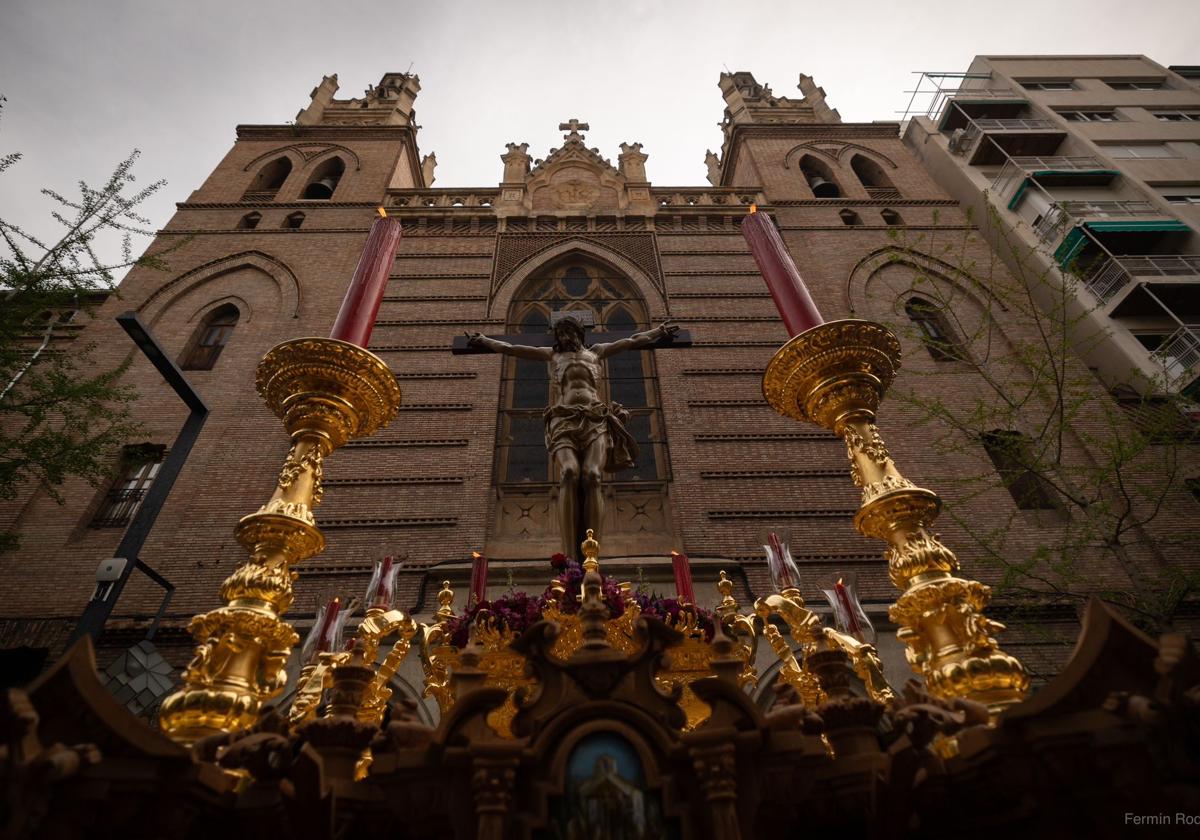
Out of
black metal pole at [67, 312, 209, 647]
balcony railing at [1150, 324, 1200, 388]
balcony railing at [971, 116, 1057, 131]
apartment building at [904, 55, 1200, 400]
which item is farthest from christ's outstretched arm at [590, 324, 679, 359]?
balcony railing at [971, 116, 1057, 131]

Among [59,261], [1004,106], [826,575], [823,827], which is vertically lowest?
[823,827]

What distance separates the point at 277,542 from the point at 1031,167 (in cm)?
2060

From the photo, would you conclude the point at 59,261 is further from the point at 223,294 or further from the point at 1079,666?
the point at 1079,666

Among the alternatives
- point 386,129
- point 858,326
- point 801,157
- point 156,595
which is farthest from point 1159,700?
point 386,129

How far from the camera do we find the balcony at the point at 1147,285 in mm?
12953

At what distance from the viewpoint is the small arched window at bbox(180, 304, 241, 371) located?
10977 millimetres

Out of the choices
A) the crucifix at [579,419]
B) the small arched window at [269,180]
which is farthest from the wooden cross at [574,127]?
the crucifix at [579,419]

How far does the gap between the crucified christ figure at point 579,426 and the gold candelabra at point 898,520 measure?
3.52ft

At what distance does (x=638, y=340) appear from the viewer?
4168 mm

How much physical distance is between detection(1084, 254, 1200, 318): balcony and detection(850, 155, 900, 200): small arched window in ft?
16.1

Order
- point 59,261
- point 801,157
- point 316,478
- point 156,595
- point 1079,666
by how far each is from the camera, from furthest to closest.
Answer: point 801,157 → point 59,261 → point 156,595 → point 316,478 → point 1079,666

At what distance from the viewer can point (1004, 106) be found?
19.5 m

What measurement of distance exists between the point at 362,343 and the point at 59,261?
7.99 m

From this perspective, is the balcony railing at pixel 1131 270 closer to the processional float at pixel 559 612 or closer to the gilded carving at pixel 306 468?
the processional float at pixel 559 612
